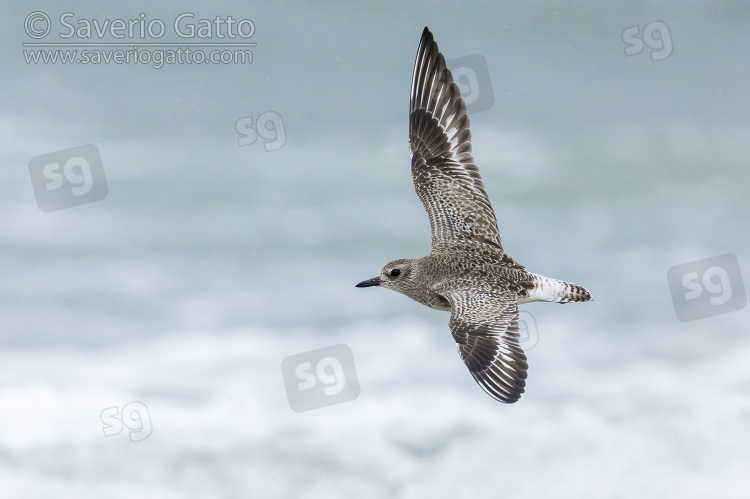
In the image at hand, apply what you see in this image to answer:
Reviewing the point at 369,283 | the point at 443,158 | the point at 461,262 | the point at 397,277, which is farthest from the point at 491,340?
the point at 443,158

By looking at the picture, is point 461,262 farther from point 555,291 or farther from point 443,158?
point 443,158

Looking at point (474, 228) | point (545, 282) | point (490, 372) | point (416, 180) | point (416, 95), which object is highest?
point (416, 95)

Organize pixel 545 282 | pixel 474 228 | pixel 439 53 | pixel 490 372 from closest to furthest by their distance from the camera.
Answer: pixel 490 372
pixel 545 282
pixel 474 228
pixel 439 53

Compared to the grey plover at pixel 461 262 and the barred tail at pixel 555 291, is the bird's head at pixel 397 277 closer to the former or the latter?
the grey plover at pixel 461 262

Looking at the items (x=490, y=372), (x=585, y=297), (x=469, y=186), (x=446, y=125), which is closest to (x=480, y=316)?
(x=490, y=372)

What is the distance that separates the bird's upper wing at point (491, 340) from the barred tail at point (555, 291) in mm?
441

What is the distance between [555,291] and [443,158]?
307 cm

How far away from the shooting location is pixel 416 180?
48.3 feet

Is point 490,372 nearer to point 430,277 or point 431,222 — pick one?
point 430,277

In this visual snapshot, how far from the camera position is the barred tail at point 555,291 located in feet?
42.3

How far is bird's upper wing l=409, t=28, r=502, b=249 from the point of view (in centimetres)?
1406

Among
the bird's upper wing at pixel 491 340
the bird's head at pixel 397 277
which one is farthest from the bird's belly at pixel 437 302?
the bird's upper wing at pixel 491 340

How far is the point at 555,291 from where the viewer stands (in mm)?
12953

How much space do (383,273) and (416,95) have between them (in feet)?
10.2
